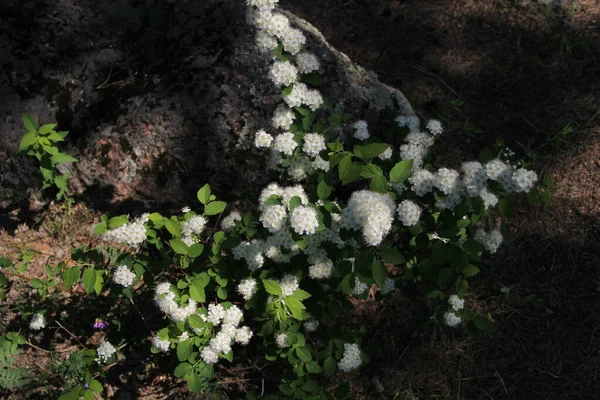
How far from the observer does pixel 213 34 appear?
3.25 metres

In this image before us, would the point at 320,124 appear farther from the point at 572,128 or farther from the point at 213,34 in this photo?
the point at 572,128

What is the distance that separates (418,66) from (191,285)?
2.97 meters

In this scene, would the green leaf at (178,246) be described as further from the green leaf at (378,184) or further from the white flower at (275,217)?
the green leaf at (378,184)

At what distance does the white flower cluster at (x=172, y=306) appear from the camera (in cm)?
233

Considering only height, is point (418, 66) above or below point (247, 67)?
below

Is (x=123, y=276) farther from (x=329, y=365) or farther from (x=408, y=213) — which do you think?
(x=408, y=213)

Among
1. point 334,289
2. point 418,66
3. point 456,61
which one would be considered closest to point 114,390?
point 334,289

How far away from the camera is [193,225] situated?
96.6 inches

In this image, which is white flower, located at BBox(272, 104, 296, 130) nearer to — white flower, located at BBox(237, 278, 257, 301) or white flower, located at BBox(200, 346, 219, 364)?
white flower, located at BBox(237, 278, 257, 301)

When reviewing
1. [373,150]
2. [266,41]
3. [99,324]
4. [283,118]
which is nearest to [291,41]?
[266,41]

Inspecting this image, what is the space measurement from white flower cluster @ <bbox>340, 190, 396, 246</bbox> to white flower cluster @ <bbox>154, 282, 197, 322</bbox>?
0.88 m

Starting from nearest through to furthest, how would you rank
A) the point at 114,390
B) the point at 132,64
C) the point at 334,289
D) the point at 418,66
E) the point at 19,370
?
the point at 334,289 → the point at 19,370 → the point at 114,390 → the point at 132,64 → the point at 418,66

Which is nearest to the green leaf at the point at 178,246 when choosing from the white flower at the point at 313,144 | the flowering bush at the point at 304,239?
the flowering bush at the point at 304,239

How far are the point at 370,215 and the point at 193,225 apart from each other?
0.95 metres
